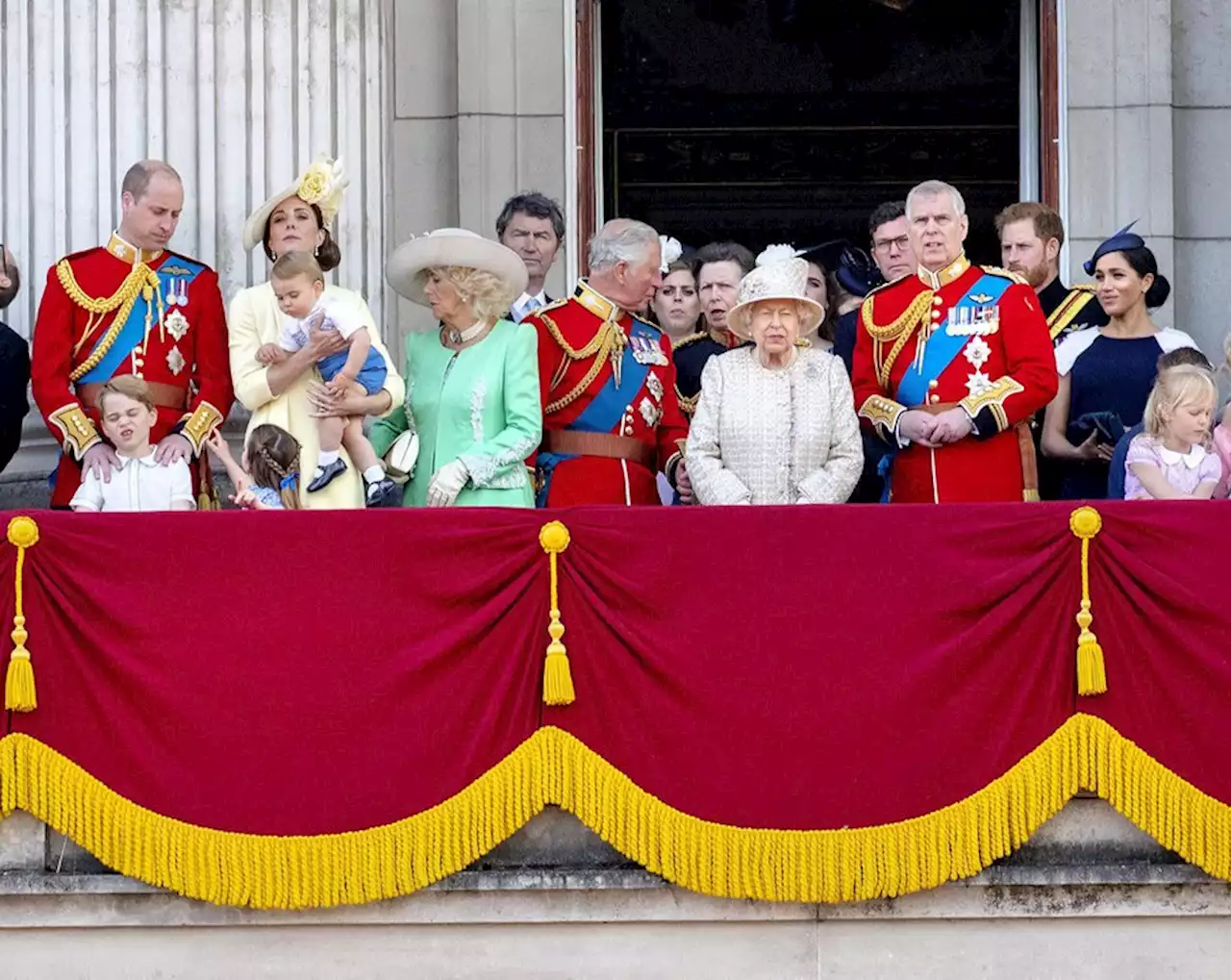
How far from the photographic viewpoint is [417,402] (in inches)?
320

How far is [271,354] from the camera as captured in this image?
320 inches

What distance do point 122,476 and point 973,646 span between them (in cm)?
260

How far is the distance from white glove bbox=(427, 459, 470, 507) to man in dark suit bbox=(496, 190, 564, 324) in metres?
1.26

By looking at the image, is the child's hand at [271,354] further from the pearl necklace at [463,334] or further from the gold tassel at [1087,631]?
the gold tassel at [1087,631]

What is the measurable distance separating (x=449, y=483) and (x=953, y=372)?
1580mm

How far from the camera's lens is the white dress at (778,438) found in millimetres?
7840

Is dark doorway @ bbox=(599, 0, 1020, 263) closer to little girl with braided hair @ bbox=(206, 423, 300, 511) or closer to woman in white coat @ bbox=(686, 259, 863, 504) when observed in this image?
woman in white coat @ bbox=(686, 259, 863, 504)

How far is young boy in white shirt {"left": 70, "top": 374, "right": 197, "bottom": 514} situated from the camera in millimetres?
7941

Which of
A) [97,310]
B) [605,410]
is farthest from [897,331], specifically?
[97,310]

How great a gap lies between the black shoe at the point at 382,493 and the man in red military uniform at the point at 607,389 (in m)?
0.51

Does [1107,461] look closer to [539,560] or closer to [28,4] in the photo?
[539,560]

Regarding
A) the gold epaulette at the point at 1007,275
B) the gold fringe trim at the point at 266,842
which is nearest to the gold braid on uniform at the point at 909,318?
the gold epaulette at the point at 1007,275

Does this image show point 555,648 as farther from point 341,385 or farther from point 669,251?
point 669,251

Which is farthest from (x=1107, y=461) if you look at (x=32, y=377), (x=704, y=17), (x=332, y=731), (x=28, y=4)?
(x=704, y=17)
